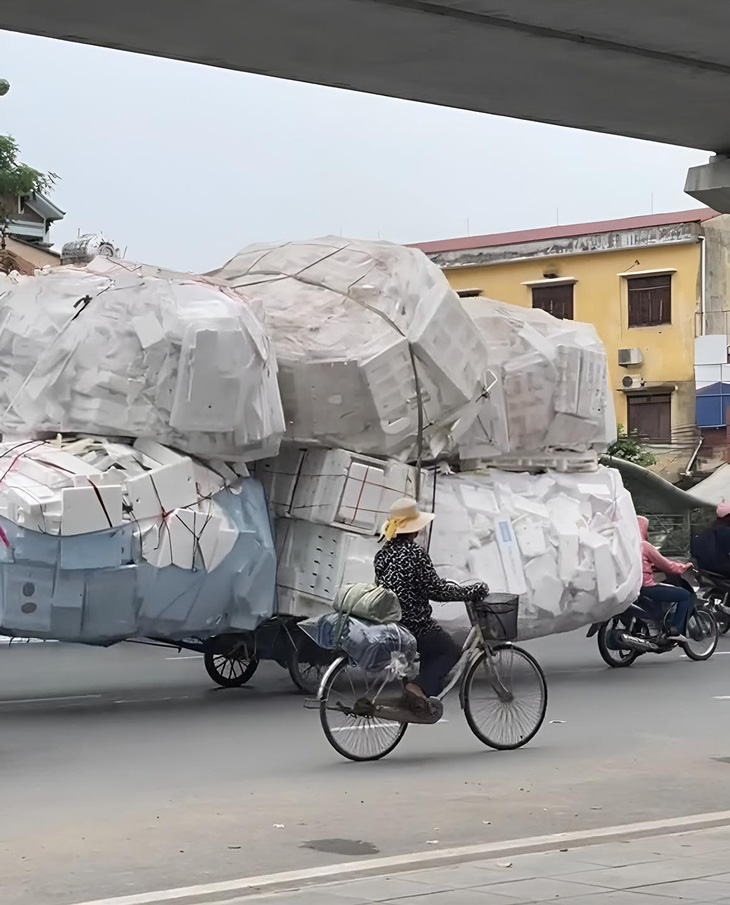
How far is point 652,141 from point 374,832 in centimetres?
394

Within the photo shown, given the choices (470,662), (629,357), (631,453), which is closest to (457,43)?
(470,662)

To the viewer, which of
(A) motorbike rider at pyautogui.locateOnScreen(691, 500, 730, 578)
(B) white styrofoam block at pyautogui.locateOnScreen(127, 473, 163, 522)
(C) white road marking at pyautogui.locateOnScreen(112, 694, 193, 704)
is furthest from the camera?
(A) motorbike rider at pyautogui.locateOnScreen(691, 500, 730, 578)

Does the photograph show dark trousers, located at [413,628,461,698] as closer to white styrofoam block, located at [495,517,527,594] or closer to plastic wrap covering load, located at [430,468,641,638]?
plastic wrap covering load, located at [430,468,641,638]

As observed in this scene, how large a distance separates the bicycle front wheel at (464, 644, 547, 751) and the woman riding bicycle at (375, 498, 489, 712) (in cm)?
21

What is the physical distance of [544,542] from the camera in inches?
577

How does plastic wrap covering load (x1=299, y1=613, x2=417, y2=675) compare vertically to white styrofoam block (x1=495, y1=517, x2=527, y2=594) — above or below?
below

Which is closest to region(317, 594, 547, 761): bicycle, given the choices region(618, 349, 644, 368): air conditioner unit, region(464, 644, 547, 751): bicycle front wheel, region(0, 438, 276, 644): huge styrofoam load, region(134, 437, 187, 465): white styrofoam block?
region(464, 644, 547, 751): bicycle front wheel

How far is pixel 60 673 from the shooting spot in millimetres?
16500

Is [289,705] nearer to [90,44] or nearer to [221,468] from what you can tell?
[221,468]

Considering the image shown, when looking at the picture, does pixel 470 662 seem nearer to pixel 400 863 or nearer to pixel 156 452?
pixel 156 452

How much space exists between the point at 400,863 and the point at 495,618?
162 inches

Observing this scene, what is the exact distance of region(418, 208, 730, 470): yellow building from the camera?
38.2 meters

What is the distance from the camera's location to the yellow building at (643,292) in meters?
38.2

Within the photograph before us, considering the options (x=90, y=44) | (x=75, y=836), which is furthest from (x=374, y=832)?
(x=90, y=44)
